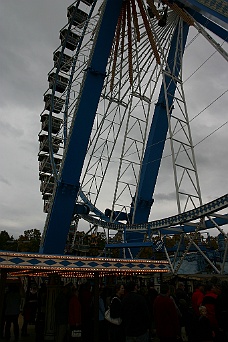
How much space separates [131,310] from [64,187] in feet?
39.9

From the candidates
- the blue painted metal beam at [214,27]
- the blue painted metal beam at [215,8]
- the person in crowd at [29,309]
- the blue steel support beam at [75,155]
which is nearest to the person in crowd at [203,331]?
the person in crowd at [29,309]

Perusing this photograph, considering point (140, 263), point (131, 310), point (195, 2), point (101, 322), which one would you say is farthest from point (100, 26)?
point (131, 310)

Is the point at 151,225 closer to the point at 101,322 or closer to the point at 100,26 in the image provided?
the point at 101,322

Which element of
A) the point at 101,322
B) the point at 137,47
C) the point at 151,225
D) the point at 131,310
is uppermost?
the point at 137,47

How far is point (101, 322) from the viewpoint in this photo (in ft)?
26.4

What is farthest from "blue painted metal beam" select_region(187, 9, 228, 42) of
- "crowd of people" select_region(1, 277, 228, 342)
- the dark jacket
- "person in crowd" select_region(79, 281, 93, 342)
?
the dark jacket

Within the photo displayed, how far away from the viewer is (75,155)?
16734 millimetres

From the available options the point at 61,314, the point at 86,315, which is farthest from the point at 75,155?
the point at 61,314

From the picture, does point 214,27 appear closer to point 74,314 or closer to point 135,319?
point 74,314

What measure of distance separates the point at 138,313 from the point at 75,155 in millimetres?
12382

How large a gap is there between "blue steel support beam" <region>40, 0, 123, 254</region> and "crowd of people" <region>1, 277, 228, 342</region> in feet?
20.4

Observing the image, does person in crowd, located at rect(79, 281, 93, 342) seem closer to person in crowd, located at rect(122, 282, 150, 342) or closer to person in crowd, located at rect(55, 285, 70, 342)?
person in crowd, located at rect(55, 285, 70, 342)

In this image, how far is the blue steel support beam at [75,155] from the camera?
647 inches

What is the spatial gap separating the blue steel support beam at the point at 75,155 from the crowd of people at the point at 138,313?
20.4ft
